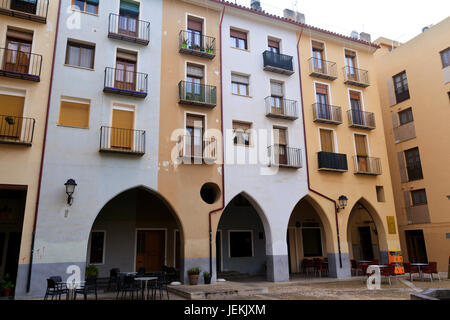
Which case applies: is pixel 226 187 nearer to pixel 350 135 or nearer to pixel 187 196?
pixel 187 196

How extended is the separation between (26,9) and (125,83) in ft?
15.8

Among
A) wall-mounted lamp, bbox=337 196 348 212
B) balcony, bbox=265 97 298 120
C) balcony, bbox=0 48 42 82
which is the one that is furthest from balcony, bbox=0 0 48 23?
wall-mounted lamp, bbox=337 196 348 212

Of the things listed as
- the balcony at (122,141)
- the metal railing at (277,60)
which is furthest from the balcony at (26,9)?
the metal railing at (277,60)

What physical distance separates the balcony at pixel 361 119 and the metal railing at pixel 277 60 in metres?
4.60

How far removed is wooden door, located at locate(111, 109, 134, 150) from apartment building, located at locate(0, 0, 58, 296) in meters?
2.66

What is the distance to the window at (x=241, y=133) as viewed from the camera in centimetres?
1741

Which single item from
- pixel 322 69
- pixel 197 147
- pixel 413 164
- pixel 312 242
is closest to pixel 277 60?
pixel 322 69

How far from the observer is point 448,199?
20.5 metres

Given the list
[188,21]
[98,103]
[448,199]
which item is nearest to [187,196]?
[98,103]

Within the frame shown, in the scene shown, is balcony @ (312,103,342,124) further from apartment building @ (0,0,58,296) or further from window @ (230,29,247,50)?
apartment building @ (0,0,58,296)

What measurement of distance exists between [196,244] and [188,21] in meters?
11.1

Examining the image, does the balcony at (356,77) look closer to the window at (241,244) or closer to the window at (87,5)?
the window at (241,244)

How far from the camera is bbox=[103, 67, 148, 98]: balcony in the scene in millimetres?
14953
